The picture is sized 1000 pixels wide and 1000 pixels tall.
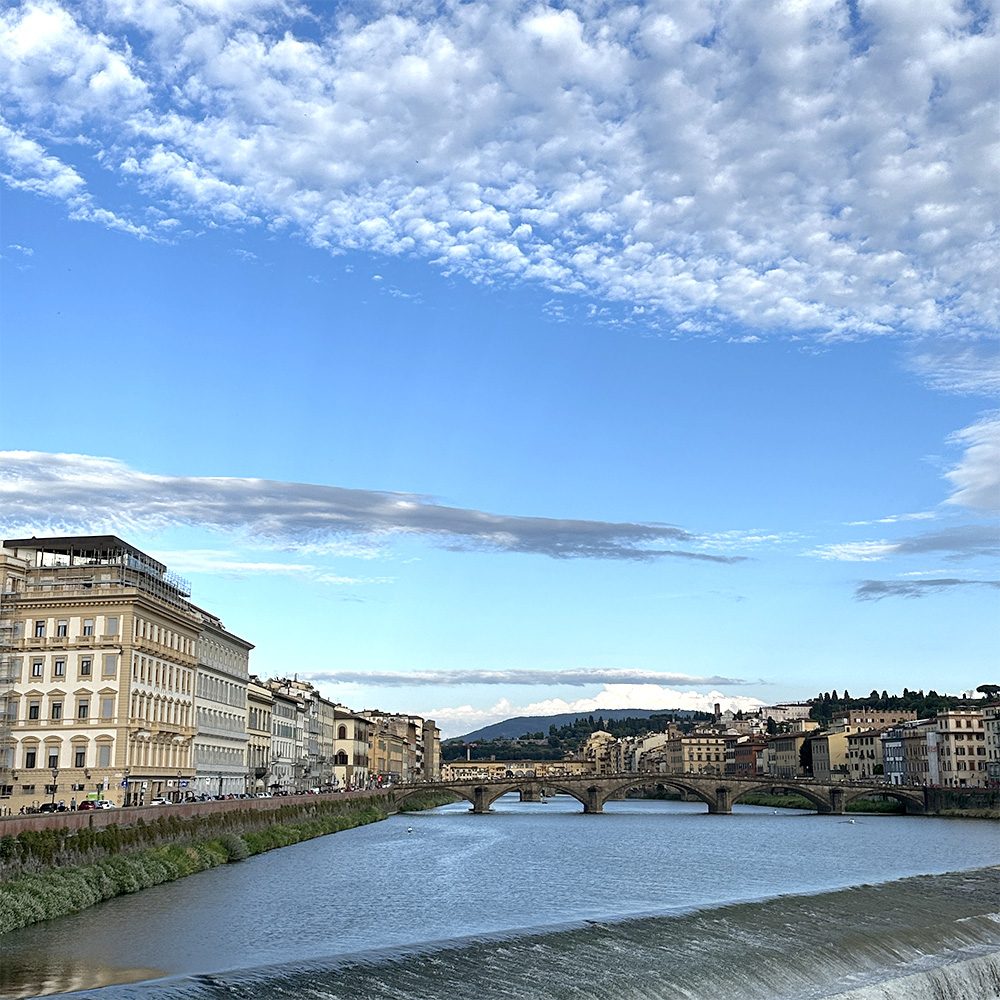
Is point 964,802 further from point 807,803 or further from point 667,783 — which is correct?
point 667,783

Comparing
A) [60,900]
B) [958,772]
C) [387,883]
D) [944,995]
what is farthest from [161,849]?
[958,772]

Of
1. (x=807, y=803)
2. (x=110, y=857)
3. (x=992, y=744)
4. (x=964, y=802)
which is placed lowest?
(x=807, y=803)

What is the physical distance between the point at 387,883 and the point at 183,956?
829 inches

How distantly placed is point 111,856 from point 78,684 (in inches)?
975

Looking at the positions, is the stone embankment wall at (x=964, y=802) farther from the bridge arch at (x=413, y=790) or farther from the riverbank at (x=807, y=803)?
the bridge arch at (x=413, y=790)

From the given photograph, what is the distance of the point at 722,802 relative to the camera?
5271 inches

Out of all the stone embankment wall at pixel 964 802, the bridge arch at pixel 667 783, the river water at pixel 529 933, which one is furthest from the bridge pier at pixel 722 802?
the river water at pixel 529 933

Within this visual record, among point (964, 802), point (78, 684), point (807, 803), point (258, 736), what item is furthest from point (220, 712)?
point (807, 803)

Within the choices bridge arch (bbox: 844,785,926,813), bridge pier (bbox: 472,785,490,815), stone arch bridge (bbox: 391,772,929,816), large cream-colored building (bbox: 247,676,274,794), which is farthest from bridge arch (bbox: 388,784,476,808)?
bridge arch (bbox: 844,785,926,813)

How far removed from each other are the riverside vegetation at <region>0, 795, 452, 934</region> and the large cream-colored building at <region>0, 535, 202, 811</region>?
23.5ft

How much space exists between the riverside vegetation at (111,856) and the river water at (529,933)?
660 mm

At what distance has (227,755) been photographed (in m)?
91.1

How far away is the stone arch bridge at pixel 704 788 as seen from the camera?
133625 mm

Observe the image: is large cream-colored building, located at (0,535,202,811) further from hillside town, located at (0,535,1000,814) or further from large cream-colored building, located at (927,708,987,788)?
large cream-colored building, located at (927,708,987,788)
